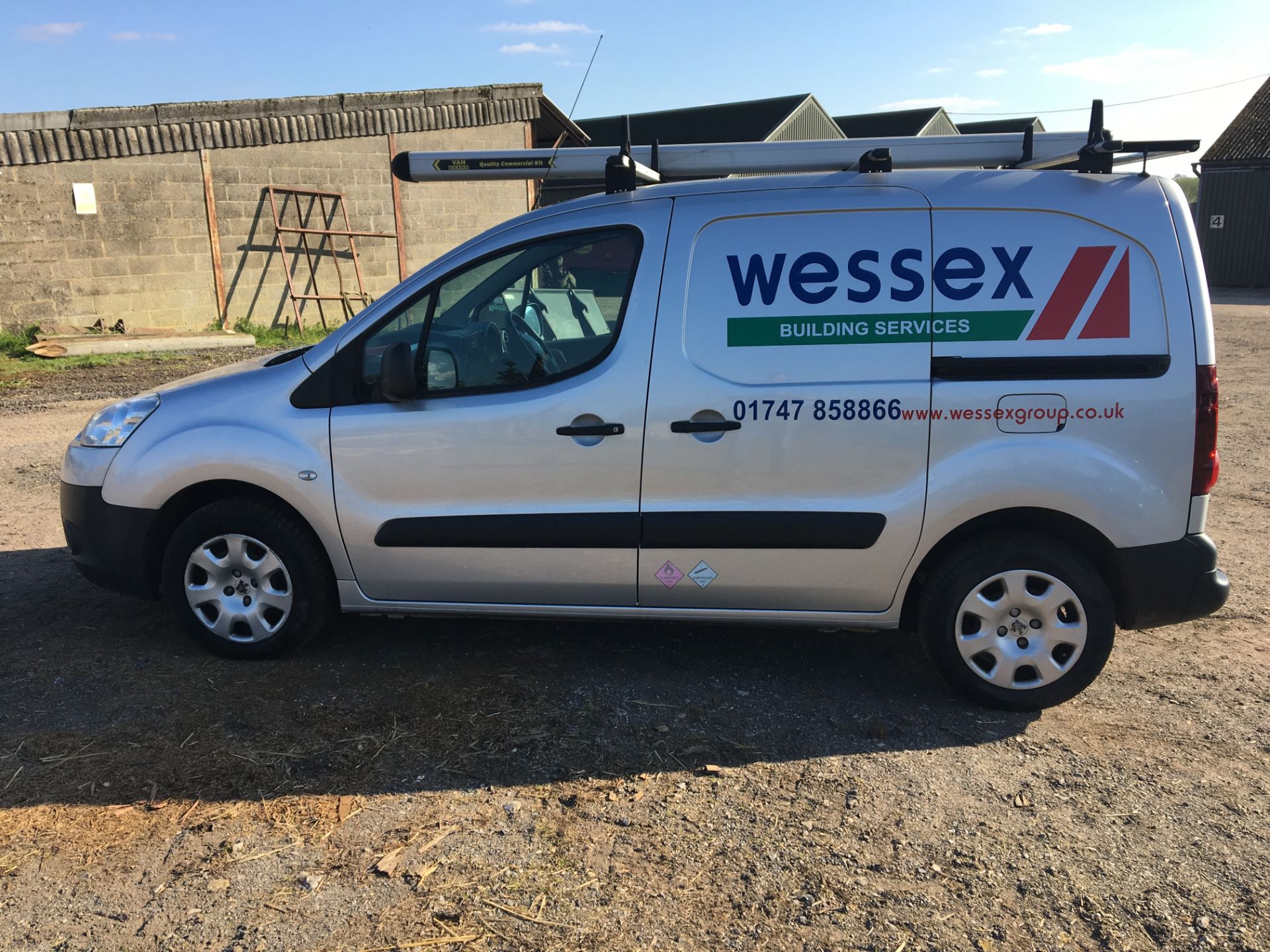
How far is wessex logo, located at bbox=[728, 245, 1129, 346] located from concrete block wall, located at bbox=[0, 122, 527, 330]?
43.8 ft

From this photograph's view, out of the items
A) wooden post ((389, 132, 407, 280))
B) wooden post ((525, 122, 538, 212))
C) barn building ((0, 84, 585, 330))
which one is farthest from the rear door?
wooden post ((525, 122, 538, 212))

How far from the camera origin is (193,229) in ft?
48.6

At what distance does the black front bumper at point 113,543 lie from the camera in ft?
13.3

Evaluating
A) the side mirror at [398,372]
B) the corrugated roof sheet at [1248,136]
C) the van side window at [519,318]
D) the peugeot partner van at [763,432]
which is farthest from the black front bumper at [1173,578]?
the corrugated roof sheet at [1248,136]

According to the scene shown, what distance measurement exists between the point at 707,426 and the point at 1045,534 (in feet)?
4.45

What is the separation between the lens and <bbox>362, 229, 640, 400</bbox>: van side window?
382cm

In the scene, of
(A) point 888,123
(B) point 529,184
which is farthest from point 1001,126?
(B) point 529,184

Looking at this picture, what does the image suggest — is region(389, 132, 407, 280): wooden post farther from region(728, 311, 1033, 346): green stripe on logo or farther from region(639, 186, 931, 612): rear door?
region(728, 311, 1033, 346): green stripe on logo

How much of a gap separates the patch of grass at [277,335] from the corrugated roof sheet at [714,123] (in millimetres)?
16782

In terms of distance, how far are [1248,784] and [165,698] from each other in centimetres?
396

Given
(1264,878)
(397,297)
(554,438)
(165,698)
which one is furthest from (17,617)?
(1264,878)

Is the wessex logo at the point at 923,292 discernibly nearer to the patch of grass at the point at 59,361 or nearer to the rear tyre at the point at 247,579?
the rear tyre at the point at 247,579

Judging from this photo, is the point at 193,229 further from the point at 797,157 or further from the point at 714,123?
the point at 714,123

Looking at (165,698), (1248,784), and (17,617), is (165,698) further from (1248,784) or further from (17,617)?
(1248,784)
